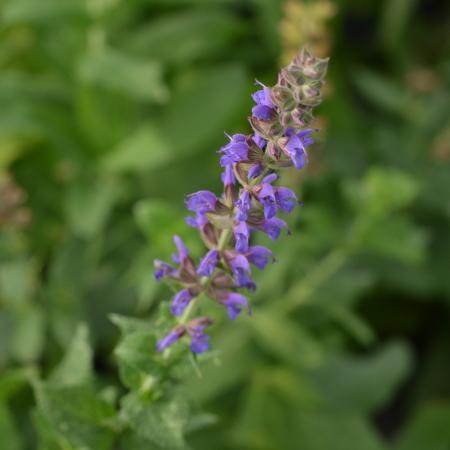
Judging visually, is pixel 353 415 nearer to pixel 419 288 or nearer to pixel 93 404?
pixel 419 288

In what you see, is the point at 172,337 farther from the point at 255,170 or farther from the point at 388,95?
the point at 388,95

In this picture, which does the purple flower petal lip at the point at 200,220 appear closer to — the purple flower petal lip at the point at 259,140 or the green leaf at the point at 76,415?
the purple flower petal lip at the point at 259,140

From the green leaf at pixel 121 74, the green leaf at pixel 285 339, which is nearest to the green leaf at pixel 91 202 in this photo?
the green leaf at pixel 121 74

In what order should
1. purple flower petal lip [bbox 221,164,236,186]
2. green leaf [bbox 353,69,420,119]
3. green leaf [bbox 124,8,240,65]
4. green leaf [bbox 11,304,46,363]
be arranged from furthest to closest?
green leaf [bbox 353,69,420,119] → green leaf [bbox 124,8,240,65] → green leaf [bbox 11,304,46,363] → purple flower petal lip [bbox 221,164,236,186]

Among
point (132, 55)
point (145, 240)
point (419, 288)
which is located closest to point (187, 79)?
point (132, 55)

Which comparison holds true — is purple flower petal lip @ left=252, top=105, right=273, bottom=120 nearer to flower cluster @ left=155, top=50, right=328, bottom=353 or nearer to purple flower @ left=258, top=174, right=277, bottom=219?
flower cluster @ left=155, top=50, right=328, bottom=353

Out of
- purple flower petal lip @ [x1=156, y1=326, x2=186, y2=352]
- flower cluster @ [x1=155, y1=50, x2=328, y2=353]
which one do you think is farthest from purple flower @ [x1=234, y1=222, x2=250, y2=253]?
purple flower petal lip @ [x1=156, y1=326, x2=186, y2=352]

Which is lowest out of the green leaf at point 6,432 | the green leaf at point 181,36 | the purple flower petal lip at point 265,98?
the green leaf at point 6,432
